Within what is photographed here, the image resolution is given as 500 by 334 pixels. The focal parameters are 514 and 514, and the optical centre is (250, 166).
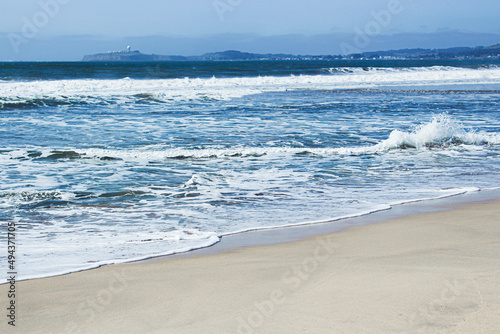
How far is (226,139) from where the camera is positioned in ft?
40.3

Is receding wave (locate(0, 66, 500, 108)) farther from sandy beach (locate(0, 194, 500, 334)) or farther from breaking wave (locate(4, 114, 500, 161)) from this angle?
sandy beach (locate(0, 194, 500, 334))

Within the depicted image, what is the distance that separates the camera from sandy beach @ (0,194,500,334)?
291 cm
